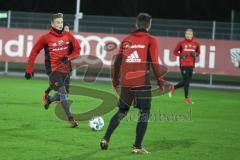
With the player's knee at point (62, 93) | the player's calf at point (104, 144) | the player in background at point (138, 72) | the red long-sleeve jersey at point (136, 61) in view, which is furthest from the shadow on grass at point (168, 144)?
the player's knee at point (62, 93)

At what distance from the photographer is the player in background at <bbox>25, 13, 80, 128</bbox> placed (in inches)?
532

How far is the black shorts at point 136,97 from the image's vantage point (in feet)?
34.0

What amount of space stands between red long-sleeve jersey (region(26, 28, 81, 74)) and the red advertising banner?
1358 cm

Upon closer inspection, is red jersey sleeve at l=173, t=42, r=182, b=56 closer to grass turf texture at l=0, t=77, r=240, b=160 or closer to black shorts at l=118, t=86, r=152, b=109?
grass turf texture at l=0, t=77, r=240, b=160

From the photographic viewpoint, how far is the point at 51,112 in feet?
52.4

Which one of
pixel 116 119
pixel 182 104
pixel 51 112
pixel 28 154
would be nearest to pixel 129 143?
pixel 116 119

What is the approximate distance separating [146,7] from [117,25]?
1012 inches

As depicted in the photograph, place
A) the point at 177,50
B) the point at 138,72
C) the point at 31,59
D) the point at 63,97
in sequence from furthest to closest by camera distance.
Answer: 1. the point at 177,50
2. the point at 63,97
3. the point at 31,59
4. the point at 138,72

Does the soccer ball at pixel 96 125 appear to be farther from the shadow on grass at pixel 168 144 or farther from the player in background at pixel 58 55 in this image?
the shadow on grass at pixel 168 144

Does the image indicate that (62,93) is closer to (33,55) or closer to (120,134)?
(33,55)

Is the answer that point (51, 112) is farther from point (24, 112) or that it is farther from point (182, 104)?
point (182, 104)

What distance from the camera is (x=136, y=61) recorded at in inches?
407

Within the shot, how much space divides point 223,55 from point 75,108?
1132cm

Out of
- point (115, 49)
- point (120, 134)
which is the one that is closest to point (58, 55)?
point (120, 134)
